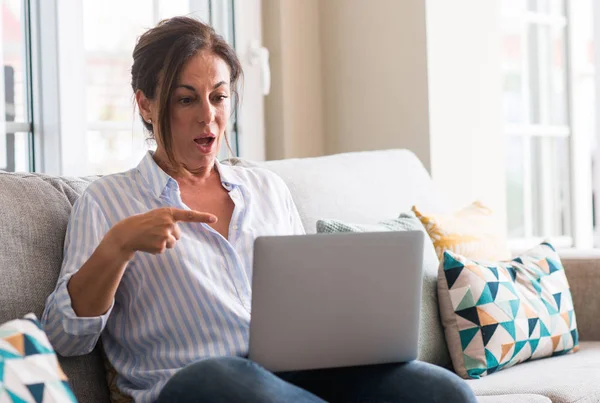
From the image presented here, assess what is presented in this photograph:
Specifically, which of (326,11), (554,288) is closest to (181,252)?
(554,288)

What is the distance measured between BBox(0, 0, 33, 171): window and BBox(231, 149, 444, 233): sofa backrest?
2.20ft

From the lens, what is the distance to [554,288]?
7.31 ft

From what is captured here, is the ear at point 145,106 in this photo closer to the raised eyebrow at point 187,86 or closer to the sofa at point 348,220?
the raised eyebrow at point 187,86

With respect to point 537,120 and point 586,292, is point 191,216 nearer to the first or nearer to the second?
point 586,292

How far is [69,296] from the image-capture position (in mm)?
1530

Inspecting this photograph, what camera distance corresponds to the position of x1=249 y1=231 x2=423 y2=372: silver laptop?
131 cm

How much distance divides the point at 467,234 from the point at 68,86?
113cm

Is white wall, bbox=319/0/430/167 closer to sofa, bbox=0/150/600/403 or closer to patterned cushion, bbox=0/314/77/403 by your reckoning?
sofa, bbox=0/150/600/403

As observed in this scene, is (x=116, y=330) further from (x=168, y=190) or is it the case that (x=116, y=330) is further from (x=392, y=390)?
(x=392, y=390)

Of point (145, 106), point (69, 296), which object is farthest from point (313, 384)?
point (145, 106)

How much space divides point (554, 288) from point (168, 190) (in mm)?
1009

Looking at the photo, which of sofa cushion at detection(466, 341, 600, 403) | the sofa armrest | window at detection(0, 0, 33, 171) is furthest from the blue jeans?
window at detection(0, 0, 33, 171)

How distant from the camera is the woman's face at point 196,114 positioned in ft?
5.84

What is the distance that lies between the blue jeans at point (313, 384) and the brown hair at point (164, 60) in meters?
0.54
